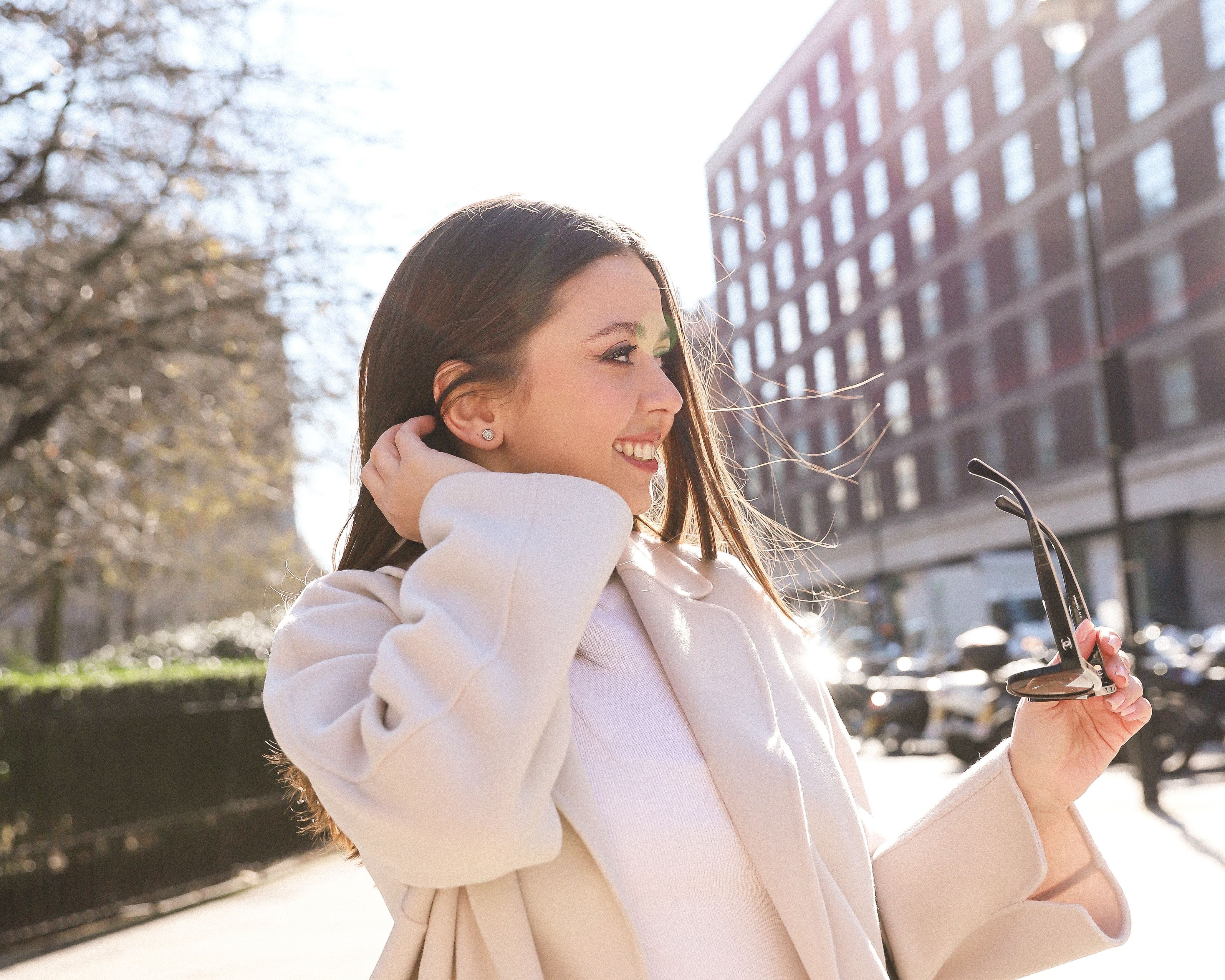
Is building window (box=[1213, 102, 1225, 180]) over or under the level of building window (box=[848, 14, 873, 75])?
under

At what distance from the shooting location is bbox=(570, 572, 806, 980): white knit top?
1.58 meters

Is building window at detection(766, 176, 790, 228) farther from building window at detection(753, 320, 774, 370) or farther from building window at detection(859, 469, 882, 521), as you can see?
building window at detection(859, 469, 882, 521)

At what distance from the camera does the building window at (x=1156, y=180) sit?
33375mm

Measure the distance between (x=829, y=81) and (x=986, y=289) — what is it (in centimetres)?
1500

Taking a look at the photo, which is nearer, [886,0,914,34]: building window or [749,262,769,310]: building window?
[886,0,914,34]: building window

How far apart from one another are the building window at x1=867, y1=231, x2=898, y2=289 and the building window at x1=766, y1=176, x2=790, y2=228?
781 centimetres

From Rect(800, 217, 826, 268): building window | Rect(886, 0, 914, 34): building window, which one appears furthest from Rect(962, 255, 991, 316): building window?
Rect(800, 217, 826, 268): building window

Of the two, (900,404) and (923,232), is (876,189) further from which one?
(900,404)

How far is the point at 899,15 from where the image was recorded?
4666 centimetres

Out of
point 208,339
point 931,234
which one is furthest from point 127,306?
point 931,234

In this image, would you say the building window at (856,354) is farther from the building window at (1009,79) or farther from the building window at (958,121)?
the building window at (1009,79)

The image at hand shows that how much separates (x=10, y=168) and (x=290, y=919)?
5.49m

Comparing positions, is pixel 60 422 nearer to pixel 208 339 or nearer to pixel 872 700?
pixel 208 339

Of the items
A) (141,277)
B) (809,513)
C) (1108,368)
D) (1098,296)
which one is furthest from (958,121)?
(141,277)
